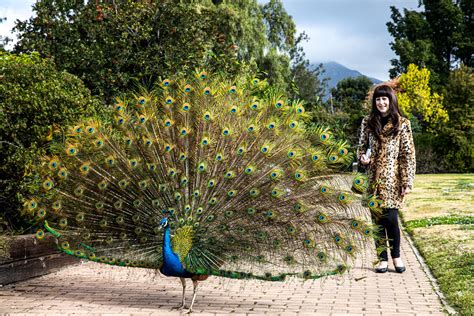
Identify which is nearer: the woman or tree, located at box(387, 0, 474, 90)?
the woman

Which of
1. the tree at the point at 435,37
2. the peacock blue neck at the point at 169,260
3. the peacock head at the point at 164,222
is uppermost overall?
the tree at the point at 435,37

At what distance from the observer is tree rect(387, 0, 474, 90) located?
56.8 metres

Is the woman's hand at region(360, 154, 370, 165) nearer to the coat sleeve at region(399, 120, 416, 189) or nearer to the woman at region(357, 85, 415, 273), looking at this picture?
the woman at region(357, 85, 415, 273)

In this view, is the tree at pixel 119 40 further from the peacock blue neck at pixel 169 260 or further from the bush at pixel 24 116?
the peacock blue neck at pixel 169 260

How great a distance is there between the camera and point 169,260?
632cm

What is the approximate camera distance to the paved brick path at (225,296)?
691 centimetres

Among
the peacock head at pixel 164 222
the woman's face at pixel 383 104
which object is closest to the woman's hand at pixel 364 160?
the woman's face at pixel 383 104

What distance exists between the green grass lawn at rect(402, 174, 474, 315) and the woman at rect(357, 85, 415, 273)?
1.01 meters

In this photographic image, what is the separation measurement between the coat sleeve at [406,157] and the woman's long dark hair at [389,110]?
0.13 meters

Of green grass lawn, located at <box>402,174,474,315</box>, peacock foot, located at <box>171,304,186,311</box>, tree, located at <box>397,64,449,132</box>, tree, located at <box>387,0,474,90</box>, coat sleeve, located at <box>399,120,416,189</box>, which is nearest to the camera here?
peacock foot, located at <box>171,304,186,311</box>

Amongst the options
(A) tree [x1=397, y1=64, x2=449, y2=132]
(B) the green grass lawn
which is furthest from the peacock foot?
(A) tree [x1=397, y1=64, x2=449, y2=132]

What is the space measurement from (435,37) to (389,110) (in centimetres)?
5487

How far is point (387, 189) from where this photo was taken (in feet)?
28.0

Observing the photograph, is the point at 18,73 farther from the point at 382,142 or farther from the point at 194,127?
the point at 382,142
